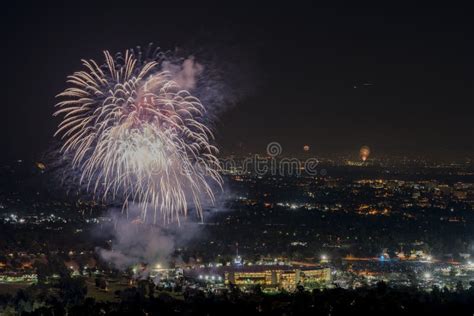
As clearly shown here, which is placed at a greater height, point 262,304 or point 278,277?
point 278,277

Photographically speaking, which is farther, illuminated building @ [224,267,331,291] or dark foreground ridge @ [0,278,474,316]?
illuminated building @ [224,267,331,291]

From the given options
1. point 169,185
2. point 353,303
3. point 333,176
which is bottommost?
point 353,303

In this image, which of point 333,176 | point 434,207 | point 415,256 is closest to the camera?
point 415,256

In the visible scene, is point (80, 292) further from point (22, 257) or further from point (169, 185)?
point (22, 257)

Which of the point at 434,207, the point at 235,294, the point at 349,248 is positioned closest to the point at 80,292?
the point at 235,294

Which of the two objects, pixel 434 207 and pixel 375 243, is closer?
pixel 375 243

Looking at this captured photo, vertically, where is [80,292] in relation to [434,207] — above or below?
below

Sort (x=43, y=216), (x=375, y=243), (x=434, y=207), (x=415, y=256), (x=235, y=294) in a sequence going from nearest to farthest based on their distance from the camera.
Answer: (x=235, y=294), (x=415, y=256), (x=375, y=243), (x=43, y=216), (x=434, y=207)

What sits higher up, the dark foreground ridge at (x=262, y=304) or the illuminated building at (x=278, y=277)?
the illuminated building at (x=278, y=277)

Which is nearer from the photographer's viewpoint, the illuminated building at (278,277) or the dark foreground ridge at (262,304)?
the dark foreground ridge at (262,304)

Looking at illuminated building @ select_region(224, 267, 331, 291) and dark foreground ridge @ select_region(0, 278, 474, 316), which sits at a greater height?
illuminated building @ select_region(224, 267, 331, 291)

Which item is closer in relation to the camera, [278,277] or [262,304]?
[262,304]
